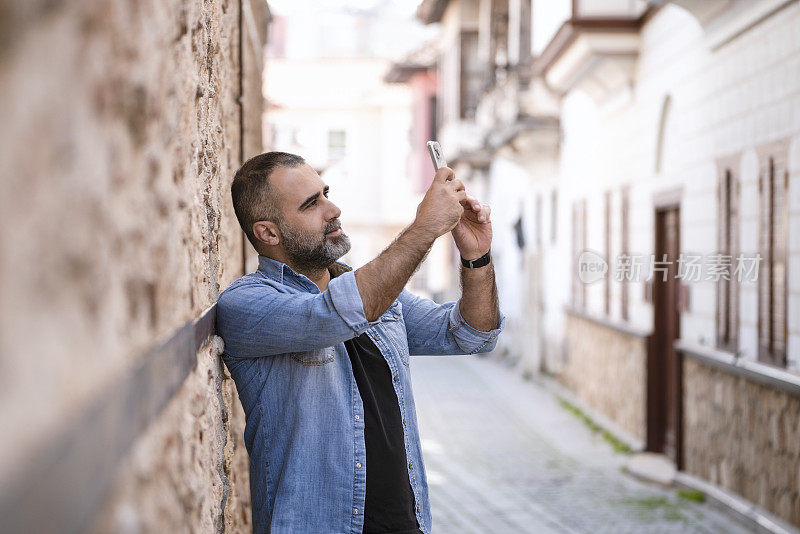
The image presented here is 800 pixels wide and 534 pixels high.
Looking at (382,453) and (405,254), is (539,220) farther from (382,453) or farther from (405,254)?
(405,254)

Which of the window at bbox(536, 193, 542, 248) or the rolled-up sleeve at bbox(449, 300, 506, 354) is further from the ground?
the window at bbox(536, 193, 542, 248)

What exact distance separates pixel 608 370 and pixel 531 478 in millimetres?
3671

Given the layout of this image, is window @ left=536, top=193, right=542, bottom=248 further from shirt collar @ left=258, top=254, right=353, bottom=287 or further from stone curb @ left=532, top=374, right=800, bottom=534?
shirt collar @ left=258, top=254, right=353, bottom=287

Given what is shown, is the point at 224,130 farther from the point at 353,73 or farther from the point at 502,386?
the point at 353,73

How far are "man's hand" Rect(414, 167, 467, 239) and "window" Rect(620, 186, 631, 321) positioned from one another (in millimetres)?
9892

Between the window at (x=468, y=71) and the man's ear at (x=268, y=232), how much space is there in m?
22.9

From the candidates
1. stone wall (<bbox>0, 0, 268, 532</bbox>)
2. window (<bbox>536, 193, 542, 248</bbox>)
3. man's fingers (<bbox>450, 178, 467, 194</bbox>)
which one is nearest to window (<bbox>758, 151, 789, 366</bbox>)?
man's fingers (<bbox>450, 178, 467, 194</bbox>)

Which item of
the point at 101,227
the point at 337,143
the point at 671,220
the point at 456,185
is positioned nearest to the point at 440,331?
the point at 456,185

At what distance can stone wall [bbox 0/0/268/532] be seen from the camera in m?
1.01

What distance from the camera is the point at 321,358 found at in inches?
115

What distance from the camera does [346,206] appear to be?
42250mm

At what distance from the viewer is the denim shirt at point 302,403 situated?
2.72m

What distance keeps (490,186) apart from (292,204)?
914 inches

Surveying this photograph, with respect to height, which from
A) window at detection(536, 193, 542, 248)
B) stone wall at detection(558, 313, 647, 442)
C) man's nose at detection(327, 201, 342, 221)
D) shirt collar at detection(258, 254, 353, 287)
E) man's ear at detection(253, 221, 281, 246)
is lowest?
stone wall at detection(558, 313, 647, 442)
